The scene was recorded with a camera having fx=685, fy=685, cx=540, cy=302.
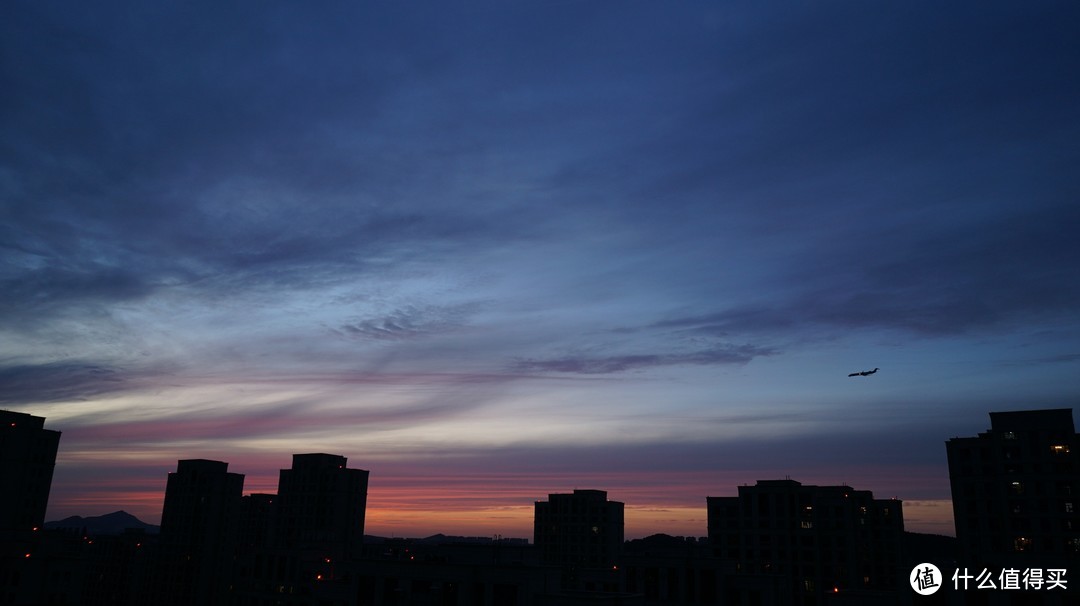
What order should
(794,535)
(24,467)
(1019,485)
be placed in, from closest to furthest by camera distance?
(1019,485)
(794,535)
(24,467)

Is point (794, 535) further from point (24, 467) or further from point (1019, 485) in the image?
point (24, 467)

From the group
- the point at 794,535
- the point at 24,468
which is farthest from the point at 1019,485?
the point at 24,468

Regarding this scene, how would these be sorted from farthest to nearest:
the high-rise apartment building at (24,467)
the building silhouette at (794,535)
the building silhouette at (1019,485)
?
the high-rise apartment building at (24,467) < the building silhouette at (794,535) < the building silhouette at (1019,485)

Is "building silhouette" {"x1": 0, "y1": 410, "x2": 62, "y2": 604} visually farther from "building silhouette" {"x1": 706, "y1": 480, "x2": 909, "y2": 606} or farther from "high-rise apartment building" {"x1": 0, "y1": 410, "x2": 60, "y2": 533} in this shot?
"building silhouette" {"x1": 706, "y1": 480, "x2": 909, "y2": 606}

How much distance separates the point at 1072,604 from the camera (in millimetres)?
83125

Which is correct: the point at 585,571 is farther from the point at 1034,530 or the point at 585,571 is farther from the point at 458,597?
the point at 1034,530

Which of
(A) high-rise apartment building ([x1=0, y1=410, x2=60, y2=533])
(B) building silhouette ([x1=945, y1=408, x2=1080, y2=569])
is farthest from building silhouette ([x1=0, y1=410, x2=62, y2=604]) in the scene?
(B) building silhouette ([x1=945, y1=408, x2=1080, y2=569])

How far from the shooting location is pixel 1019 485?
155 meters

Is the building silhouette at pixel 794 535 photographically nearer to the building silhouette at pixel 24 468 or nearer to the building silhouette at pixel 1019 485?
the building silhouette at pixel 1019 485

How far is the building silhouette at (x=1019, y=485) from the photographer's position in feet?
487

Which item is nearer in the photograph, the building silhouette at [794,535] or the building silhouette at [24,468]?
the building silhouette at [794,535]

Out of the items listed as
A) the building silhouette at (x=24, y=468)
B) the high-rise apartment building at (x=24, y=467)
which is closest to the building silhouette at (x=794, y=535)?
the building silhouette at (x=24, y=468)

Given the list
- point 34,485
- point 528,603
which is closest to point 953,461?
point 528,603

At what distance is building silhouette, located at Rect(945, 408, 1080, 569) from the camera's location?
148m
